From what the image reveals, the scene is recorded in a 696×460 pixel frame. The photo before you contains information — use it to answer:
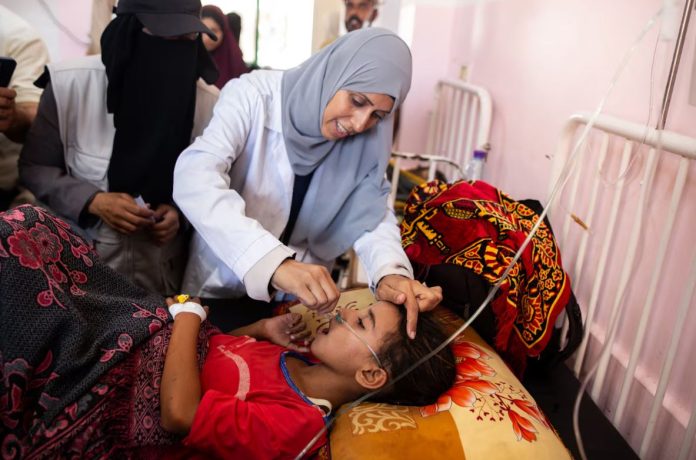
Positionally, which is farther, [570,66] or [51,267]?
[570,66]

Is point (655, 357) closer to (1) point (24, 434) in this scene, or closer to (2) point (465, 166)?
(1) point (24, 434)

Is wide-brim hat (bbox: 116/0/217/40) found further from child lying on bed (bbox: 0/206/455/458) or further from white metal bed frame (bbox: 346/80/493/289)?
white metal bed frame (bbox: 346/80/493/289)

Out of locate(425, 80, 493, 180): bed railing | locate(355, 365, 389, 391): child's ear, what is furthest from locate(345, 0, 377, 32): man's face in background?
locate(355, 365, 389, 391): child's ear

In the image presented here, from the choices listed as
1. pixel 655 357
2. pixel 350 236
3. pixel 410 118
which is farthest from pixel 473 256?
pixel 410 118

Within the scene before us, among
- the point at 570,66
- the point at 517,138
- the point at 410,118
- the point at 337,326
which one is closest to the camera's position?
the point at 337,326

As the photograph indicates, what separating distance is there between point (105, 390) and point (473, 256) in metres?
0.98

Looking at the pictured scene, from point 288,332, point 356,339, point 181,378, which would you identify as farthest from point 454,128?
point 181,378

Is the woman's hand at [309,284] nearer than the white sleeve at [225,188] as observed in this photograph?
Yes

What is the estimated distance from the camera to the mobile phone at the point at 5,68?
1.58 meters

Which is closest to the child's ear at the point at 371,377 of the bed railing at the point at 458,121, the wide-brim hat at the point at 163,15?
the wide-brim hat at the point at 163,15

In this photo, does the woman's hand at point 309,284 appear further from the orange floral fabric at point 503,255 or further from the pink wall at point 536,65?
the pink wall at point 536,65

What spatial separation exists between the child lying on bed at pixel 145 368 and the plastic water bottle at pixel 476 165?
1556 mm

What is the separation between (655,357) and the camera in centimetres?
149

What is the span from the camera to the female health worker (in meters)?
1.28
